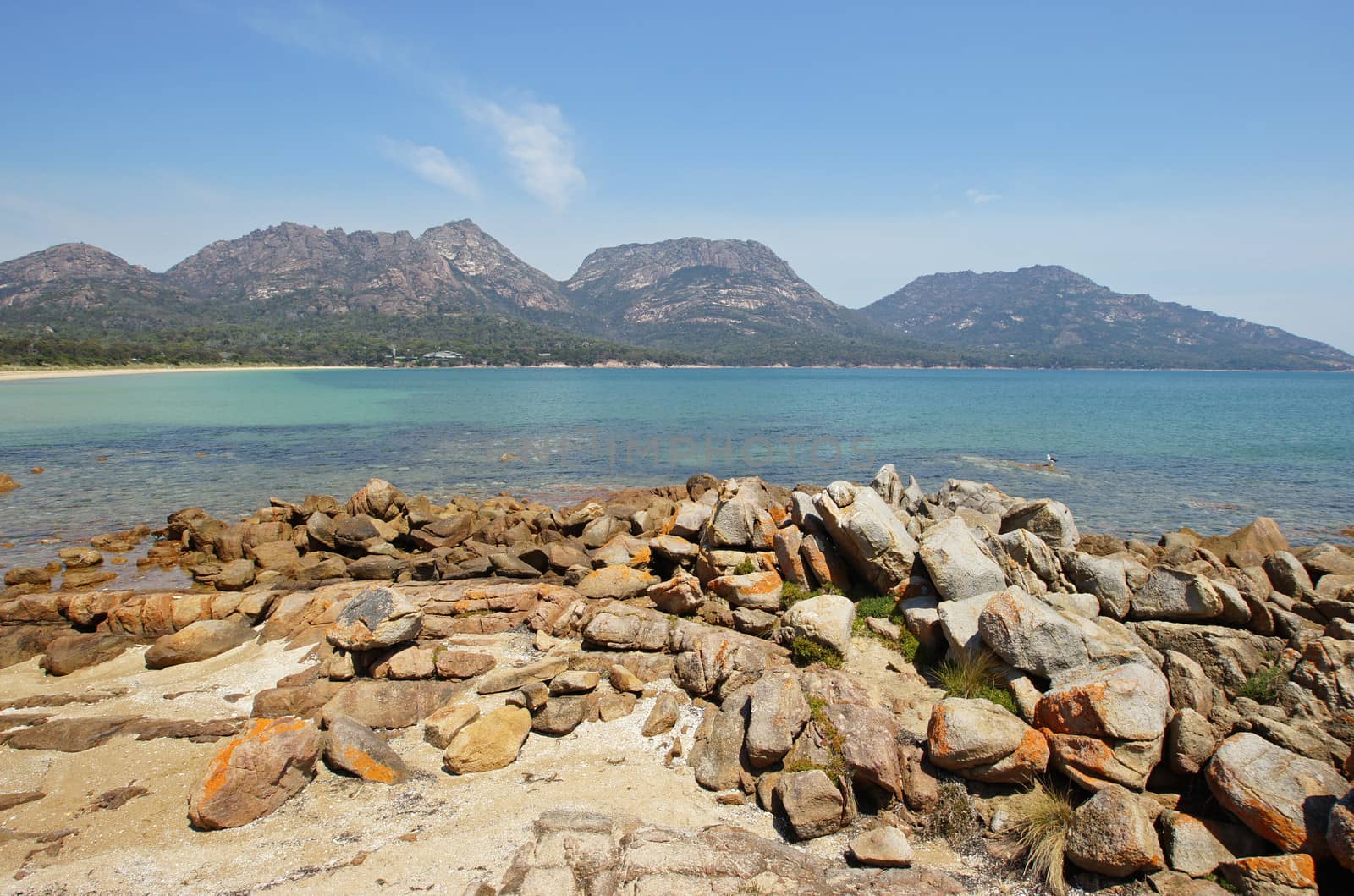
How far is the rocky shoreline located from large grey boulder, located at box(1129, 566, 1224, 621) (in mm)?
38

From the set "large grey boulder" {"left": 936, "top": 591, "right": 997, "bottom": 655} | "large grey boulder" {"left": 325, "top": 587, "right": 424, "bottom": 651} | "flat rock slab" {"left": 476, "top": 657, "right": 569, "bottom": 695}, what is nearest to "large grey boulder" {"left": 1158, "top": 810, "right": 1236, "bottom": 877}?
"large grey boulder" {"left": 936, "top": 591, "right": 997, "bottom": 655}

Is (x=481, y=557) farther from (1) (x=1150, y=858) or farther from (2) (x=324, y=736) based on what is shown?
(1) (x=1150, y=858)

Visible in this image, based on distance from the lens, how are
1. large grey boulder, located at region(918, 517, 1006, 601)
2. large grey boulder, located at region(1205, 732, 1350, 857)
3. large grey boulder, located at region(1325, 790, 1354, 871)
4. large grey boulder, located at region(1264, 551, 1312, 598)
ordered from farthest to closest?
large grey boulder, located at region(1264, 551, 1312, 598), large grey boulder, located at region(918, 517, 1006, 601), large grey boulder, located at region(1205, 732, 1350, 857), large grey boulder, located at region(1325, 790, 1354, 871)

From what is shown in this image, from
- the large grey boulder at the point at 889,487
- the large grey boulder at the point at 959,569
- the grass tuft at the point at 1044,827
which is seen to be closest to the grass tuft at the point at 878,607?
the large grey boulder at the point at 959,569

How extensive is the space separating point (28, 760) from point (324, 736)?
14.7ft

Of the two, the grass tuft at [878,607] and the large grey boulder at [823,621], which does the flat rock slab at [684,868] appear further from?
the grass tuft at [878,607]

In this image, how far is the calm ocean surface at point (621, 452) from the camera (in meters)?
31.2

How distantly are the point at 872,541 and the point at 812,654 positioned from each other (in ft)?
8.72

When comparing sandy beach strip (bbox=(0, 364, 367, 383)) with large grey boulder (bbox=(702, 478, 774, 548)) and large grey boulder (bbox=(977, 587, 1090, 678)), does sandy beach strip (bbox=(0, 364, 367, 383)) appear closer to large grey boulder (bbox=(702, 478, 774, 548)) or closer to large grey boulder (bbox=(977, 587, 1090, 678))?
large grey boulder (bbox=(702, 478, 774, 548))

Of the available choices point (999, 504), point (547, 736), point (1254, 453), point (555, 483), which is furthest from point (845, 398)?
point (547, 736)

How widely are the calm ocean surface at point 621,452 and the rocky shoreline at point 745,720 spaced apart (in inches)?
629

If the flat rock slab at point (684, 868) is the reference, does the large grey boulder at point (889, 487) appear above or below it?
above

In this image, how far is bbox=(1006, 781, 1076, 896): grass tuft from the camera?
755 centimetres

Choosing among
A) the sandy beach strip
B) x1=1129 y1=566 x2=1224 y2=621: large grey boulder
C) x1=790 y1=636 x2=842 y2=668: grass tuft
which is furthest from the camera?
the sandy beach strip
